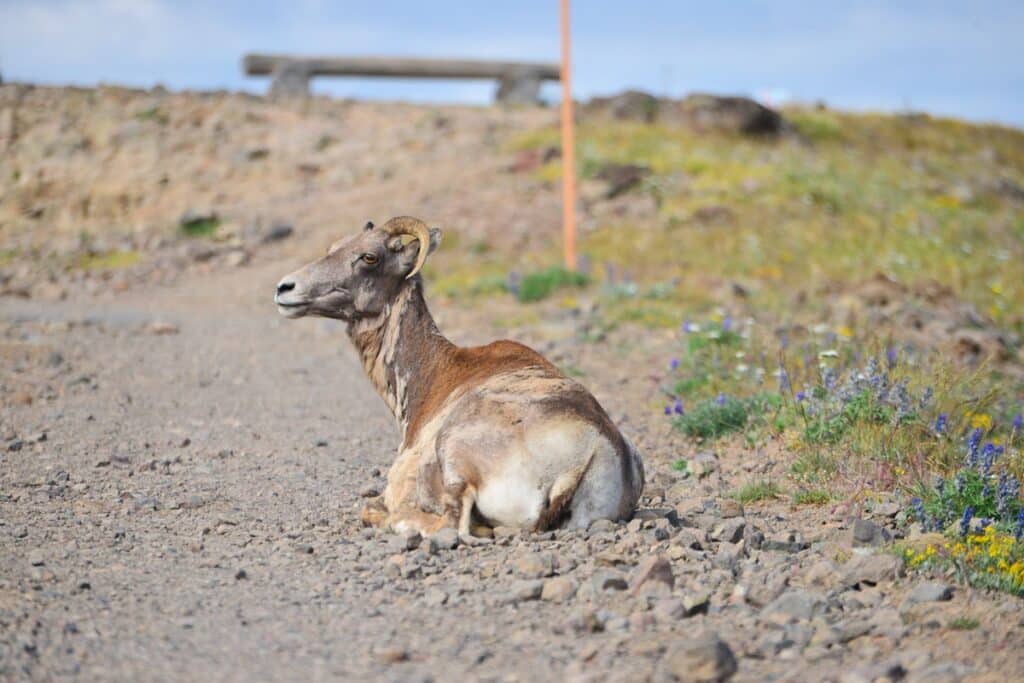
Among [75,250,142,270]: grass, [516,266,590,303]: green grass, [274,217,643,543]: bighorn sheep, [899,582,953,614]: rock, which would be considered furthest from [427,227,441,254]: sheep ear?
[75,250,142,270]: grass

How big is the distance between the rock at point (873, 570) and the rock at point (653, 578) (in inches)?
33.0

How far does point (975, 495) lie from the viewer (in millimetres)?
6941

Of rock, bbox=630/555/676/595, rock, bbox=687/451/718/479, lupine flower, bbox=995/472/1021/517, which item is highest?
lupine flower, bbox=995/472/1021/517

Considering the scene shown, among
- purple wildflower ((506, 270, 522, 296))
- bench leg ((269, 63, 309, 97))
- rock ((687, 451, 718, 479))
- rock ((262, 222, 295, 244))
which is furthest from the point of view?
bench leg ((269, 63, 309, 97))

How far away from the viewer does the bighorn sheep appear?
6.54m

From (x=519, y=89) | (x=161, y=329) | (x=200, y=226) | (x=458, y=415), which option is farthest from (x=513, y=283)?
(x=519, y=89)

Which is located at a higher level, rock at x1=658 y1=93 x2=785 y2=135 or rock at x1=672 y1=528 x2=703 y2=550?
rock at x1=658 y1=93 x2=785 y2=135

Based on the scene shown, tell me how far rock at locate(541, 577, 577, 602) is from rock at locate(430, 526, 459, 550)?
2.60 ft

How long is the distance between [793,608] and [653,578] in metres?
0.65

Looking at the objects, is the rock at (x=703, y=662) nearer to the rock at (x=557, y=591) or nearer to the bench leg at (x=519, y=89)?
the rock at (x=557, y=591)

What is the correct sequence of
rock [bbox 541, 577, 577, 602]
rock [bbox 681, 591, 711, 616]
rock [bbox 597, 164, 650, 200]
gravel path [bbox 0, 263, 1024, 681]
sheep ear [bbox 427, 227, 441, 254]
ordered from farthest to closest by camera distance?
rock [bbox 597, 164, 650, 200] → sheep ear [bbox 427, 227, 441, 254] → rock [bbox 541, 577, 577, 602] → rock [bbox 681, 591, 711, 616] → gravel path [bbox 0, 263, 1024, 681]

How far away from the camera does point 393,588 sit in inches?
236

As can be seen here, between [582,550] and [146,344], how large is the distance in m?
9.48

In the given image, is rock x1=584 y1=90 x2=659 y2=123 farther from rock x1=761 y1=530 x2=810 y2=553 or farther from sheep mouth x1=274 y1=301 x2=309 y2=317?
rock x1=761 y1=530 x2=810 y2=553
